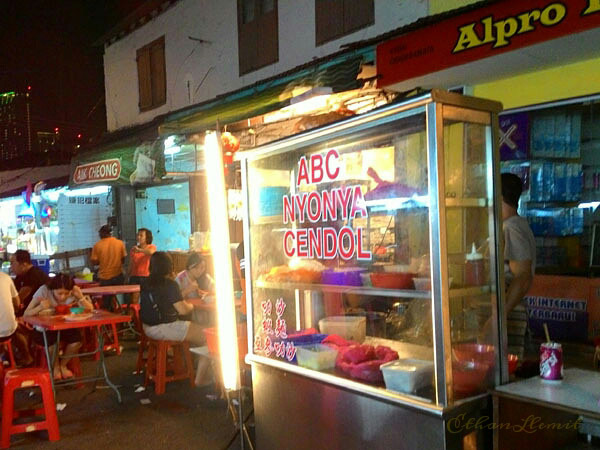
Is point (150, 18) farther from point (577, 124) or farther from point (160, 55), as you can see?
point (577, 124)

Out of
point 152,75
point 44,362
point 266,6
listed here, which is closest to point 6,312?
point 44,362

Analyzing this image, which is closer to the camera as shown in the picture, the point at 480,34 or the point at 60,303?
the point at 480,34

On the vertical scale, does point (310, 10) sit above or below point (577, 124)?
above

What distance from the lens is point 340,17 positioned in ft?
26.8

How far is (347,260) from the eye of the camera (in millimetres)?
3270

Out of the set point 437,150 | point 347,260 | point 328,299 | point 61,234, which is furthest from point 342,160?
point 61,234

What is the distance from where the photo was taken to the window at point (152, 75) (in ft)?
41.7

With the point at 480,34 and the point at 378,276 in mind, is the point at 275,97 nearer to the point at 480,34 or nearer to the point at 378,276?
the point at 480,34

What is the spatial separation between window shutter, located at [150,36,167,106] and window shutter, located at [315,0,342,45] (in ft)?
17.7

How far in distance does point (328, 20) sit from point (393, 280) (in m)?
6.51

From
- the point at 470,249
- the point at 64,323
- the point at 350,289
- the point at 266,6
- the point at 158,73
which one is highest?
the point at 266,6

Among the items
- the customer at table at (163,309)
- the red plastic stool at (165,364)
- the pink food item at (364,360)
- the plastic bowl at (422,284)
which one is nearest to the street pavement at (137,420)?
the red plastic stool at (165,364)

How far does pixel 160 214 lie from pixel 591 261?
10364mm

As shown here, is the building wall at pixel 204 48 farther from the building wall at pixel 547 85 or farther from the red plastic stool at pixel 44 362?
the red plastic stool at pixel 44 362
